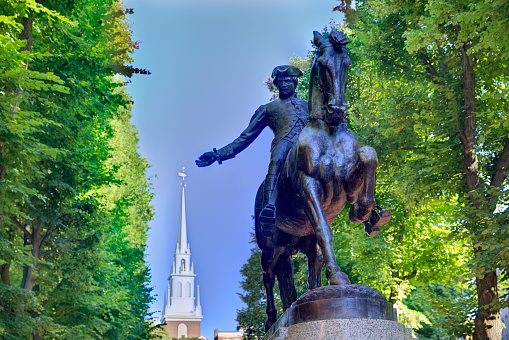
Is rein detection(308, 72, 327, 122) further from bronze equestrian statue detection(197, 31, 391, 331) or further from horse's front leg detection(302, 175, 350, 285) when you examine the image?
horse's front leg detection(302, 175, 350, 285)

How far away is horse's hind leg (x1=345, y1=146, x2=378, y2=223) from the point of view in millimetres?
5992

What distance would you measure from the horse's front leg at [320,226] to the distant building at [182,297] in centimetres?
9673

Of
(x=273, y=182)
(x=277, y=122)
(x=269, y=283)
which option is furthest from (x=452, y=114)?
(x=273, y=182)

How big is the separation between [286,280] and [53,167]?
36.4 feet

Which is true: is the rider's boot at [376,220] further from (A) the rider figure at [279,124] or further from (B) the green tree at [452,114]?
(B) the green tree at [452,114]

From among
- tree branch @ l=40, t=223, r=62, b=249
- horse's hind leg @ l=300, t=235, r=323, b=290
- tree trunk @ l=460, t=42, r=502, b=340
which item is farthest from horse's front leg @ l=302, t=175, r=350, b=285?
tree branch @ l=40, t=223, r=62, b=249

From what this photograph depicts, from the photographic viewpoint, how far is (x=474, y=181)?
53.5 ft

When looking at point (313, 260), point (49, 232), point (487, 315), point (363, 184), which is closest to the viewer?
point (363, 184)

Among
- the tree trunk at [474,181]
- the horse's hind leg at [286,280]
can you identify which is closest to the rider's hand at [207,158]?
the horse's hind leg at [286,280]

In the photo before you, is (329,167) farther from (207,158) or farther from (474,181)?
(474,181)

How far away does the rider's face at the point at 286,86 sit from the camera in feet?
26.9

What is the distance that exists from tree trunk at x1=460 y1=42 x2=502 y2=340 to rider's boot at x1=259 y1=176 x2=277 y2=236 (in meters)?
9.15

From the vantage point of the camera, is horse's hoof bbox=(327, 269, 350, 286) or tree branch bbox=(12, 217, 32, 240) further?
tree branch bbox=(12, 217, 32, 240)

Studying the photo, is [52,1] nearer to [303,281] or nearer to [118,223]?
[118,223]
